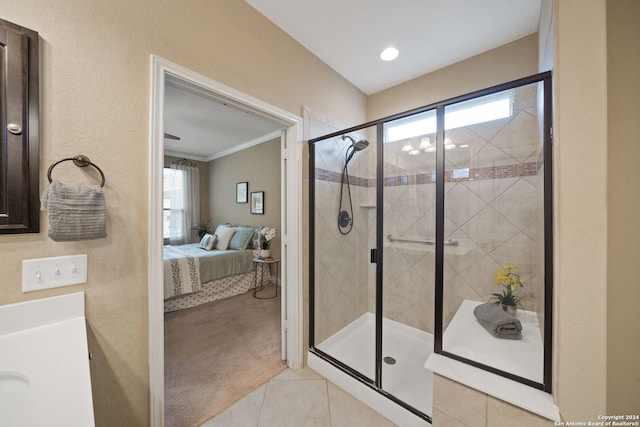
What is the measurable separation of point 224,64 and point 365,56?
1.31 m

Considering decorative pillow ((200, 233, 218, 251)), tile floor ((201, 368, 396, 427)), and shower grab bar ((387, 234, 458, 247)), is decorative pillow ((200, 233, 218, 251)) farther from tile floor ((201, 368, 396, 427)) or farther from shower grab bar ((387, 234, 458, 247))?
shower grab bar ((387, 234, 458, 247))

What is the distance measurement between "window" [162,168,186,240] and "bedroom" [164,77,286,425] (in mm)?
24

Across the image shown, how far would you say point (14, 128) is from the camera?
34.0 inches

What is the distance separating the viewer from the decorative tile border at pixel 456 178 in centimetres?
176

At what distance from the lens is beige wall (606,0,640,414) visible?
87 cm

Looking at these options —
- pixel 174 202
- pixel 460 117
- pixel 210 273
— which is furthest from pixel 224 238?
pixel 460 117

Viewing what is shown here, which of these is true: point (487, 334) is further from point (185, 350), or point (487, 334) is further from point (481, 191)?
point (185, 350)

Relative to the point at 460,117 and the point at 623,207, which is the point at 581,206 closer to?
the point at 623,207

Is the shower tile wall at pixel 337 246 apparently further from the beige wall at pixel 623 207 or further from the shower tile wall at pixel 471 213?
the beige wall at pixel 623 207

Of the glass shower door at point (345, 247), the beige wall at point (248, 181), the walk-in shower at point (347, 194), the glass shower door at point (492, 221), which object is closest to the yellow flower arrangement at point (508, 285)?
the glass shower door at point (492, 221)

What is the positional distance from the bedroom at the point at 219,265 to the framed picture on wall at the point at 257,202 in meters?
0.05

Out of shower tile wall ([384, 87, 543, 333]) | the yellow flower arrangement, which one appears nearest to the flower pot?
the yellow flower arrangement

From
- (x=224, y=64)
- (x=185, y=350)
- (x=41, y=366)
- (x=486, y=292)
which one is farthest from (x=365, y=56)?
(x=185, y=350)

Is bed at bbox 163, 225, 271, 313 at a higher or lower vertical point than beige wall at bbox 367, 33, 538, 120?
lower
